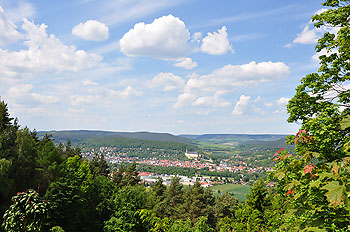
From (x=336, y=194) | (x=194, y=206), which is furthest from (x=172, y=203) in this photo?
(x=336, y=194)

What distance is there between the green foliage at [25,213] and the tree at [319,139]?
21.6 ft

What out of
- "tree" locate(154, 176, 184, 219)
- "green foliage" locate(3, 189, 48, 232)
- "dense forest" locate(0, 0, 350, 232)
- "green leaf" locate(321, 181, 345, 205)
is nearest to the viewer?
"green leaf" locate(321, 181, 345, 205)

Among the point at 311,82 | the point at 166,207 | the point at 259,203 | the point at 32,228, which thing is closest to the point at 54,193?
the point at 32,228

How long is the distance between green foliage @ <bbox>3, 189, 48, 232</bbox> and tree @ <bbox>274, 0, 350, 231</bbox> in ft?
21.6

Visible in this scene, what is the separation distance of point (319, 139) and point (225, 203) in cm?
4861

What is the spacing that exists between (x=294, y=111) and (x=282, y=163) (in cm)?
223

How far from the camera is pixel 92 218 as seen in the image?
2520 centimetres

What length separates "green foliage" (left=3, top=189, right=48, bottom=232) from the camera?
6535 mm

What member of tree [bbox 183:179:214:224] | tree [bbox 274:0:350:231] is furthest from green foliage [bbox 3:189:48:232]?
tree [bbox 183:179:214:224]

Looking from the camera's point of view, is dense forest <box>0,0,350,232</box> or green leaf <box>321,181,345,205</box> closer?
green leaf <box>321,181,345,205</box>

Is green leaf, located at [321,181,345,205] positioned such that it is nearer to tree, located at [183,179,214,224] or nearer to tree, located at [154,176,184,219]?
tree, located at [183,179,214,224]

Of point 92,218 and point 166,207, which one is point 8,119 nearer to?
point 92,218

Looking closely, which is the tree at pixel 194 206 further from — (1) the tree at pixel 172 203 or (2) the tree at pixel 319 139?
(2) the tree at pixel 319 139

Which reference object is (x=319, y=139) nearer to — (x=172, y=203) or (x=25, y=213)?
(x=25, y=213)
